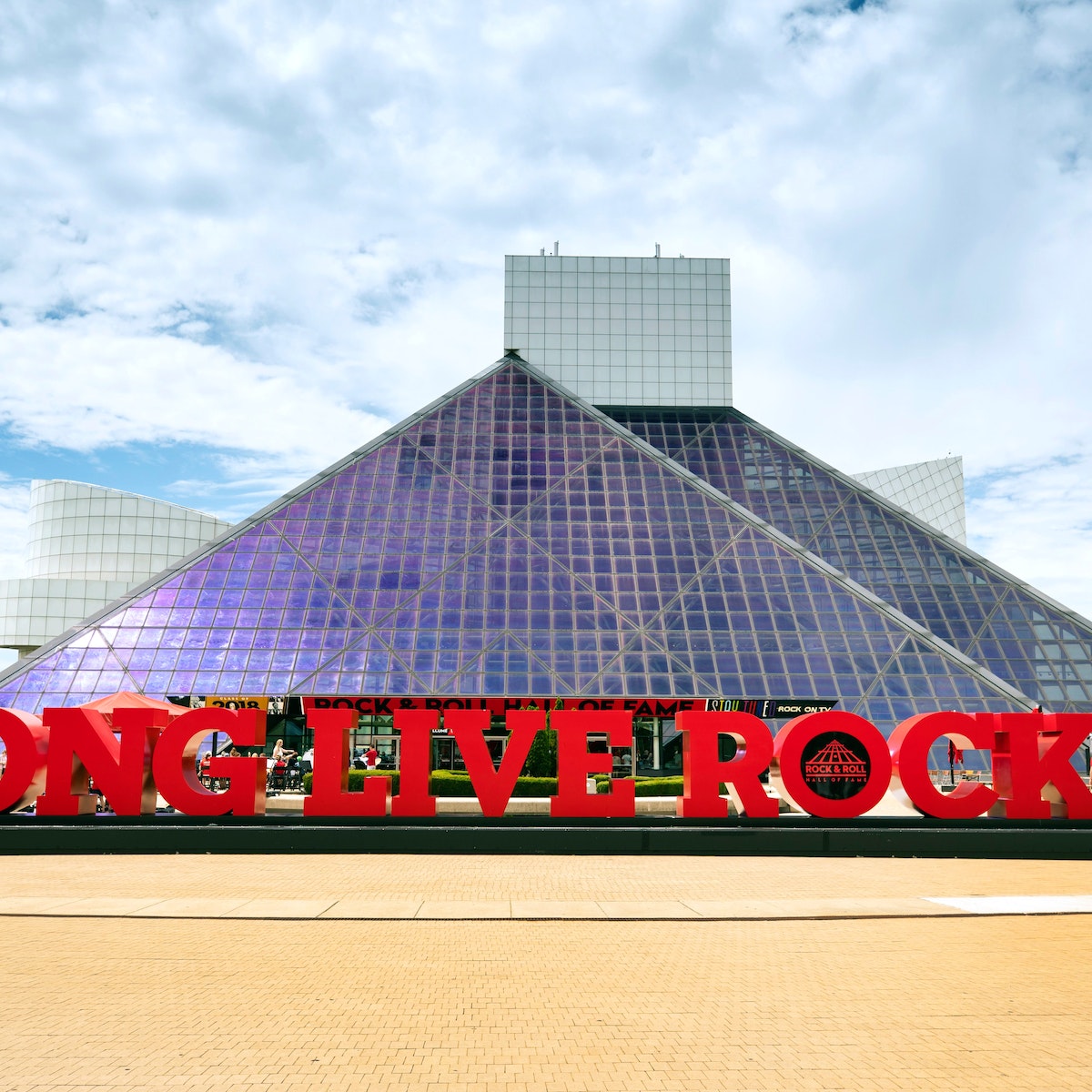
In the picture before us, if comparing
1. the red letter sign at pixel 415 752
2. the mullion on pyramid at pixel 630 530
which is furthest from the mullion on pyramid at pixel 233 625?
the red letter sign at pixel 415 752

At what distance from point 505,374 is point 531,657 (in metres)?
19.2

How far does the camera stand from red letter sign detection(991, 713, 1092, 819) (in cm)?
2070

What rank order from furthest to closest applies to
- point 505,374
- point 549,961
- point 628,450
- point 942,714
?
point 505,374, point 628,450, point 942,714, point 549,961

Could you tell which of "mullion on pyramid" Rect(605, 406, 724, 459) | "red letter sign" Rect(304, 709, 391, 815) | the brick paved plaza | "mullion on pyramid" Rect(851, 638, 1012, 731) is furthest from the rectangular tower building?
the brick paved plaza

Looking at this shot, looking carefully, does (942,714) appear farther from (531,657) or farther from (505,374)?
(505,374)

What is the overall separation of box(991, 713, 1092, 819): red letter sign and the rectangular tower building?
3582 cm

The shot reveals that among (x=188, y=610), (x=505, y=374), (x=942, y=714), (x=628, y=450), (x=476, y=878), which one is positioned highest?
(x=505, y=374)

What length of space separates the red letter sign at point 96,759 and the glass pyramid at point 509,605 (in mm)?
12016

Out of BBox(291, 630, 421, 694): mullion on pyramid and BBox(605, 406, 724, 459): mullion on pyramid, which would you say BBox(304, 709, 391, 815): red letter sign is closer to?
BBox(291, 630, 421, 694): mullion on pyramid

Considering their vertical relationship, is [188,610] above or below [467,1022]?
above

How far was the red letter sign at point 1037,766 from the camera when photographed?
815 inches

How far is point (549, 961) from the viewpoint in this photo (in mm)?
10406

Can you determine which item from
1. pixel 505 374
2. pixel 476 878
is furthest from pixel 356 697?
pixel 505 374

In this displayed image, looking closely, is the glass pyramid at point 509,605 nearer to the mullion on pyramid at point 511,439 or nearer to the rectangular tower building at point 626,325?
the mullion on pyramid at point 511,439
